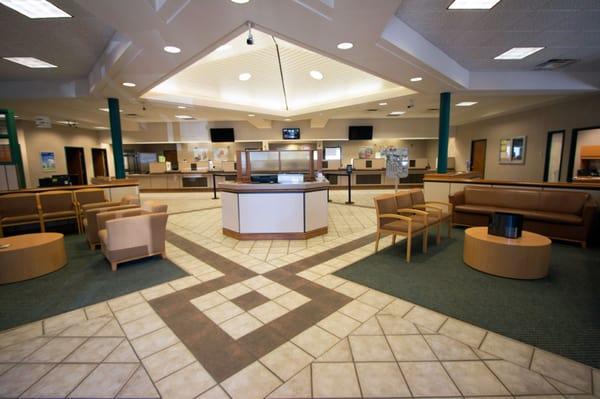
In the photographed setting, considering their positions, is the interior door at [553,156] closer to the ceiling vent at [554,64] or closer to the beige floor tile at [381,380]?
the ceiling vent at [554,64]

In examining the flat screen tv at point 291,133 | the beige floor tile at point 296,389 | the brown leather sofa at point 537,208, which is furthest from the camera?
the flat screen tv at point 291,133

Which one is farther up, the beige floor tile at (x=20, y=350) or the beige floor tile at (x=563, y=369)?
the beige floor tile at (x=563, y=369)

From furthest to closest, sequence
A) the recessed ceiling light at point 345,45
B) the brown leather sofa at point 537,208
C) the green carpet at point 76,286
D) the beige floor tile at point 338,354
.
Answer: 1. the brown leather sofa at point 537,208
2. the recessed ceiling light at point 345,45
3. the green carpet at point 76,286
4. the beige floor tile at point 338,354

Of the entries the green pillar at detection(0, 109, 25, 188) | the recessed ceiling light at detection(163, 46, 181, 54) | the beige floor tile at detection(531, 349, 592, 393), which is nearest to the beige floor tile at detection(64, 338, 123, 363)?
the beige floor tile at detection(531, 349, 592, 393)

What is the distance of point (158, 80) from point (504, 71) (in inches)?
295

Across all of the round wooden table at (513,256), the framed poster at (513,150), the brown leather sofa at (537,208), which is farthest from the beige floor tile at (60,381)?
the framed poster at (513,150)

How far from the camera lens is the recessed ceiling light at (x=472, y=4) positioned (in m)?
3.25

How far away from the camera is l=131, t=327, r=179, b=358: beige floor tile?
2066 mm

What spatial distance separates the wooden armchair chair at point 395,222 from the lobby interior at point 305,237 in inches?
1.7

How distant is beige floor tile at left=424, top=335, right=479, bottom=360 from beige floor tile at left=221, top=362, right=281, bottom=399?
48.3 inches

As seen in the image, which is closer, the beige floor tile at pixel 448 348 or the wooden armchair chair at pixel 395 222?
the beige floor tile at pixel 448 348

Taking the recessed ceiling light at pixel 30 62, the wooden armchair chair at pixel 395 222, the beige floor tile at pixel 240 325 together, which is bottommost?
the beige floor tile at pixel 240 325

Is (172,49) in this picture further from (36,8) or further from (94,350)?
(94,350)

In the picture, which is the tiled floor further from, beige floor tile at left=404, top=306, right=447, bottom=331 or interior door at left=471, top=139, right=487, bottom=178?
interior door at left=471, top=139, right=487, bottom=178
